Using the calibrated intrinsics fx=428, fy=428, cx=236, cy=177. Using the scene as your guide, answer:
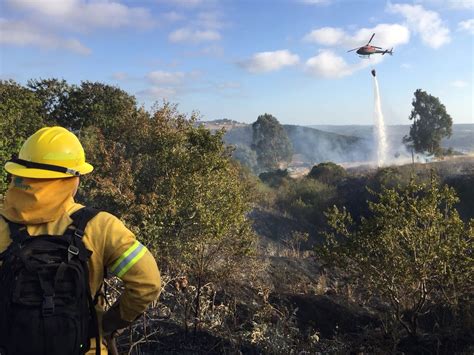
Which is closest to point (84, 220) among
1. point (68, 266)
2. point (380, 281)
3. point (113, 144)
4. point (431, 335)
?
point (68, 266)

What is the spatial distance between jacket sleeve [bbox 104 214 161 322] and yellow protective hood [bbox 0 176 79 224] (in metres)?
0.23

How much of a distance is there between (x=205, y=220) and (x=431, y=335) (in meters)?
3.51

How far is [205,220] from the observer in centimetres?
666

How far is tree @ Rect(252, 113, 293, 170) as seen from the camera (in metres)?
66.1

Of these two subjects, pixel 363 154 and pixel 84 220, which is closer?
pixel 84 220

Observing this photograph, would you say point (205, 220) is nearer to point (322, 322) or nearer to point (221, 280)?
point (221, 280)

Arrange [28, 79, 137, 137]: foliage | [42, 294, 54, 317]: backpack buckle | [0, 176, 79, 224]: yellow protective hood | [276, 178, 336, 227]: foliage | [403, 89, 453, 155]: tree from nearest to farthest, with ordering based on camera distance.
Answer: [42, 294, 54, 317]: backpack buckle, [0, 176, 79, 224]: yellow protective hood, [28, 79, 137, 137]: foliage, [276, 178, 336, 227]: foliage, [403, 89, 453, 155]: tree

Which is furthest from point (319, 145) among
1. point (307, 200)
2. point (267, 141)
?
point (307, 200)

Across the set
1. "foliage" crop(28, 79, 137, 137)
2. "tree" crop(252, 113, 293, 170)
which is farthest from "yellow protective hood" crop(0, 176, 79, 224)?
"tree" crop(252, 113, 293, 170)

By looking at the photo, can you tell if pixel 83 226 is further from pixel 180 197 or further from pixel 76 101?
pixel 76 101

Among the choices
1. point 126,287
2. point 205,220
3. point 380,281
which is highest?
point 126,287

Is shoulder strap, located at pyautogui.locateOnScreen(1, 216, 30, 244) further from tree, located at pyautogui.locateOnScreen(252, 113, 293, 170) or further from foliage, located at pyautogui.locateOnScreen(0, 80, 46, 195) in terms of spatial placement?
tree, located at pyautogui.locateOnScreen(252, 113, 293, 170)

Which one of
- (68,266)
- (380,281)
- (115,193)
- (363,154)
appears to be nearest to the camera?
(68,266)

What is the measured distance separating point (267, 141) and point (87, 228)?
64970 millimetres
